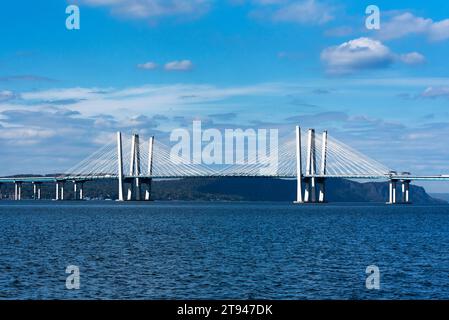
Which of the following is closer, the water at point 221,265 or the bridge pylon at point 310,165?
the water at point 221,265

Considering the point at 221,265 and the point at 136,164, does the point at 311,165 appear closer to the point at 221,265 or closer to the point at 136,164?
the point at 136,164

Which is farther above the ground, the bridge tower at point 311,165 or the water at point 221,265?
the bridge tower at point 311,165

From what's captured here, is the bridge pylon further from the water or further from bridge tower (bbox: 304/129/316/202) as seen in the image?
the water

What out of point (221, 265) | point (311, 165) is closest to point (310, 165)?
point (311, 165)

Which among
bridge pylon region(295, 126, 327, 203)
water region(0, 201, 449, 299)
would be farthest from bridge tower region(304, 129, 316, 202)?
water region(0, 201, 449, 299)

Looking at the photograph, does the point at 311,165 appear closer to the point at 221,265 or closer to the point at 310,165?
the point at 310,165

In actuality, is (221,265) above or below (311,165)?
below

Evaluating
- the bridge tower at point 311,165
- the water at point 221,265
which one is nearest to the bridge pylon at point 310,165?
the bridge tower at point 311,165

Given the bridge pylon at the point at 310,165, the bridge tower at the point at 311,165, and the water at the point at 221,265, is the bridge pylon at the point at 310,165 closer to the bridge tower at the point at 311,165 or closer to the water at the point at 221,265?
the bridge tower at the point at 311,165

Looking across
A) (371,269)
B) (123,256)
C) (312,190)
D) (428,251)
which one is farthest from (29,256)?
(312,190)

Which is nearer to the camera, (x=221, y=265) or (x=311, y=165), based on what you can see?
(x=221, y=265)
